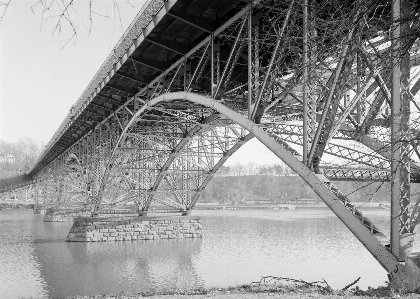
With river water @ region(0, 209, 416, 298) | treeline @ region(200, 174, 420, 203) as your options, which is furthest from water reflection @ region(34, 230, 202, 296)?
treeline @ region(200, 174, 420, 203)

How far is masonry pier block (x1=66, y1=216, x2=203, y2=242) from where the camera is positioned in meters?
26.0

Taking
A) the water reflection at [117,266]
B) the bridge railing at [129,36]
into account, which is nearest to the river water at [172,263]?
the water reflection at [117,266]

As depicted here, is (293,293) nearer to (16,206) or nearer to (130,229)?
(130,229)

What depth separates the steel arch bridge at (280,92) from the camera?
6746 millimetres

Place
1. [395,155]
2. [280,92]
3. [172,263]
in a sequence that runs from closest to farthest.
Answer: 1. [395,155]
2. [280,92]
3. [172,263]

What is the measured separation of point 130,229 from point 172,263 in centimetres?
710

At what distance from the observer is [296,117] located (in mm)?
16516

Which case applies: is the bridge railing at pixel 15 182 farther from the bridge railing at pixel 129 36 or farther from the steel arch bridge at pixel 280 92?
the bridge railing at pixel 129 36

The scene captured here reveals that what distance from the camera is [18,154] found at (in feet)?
362

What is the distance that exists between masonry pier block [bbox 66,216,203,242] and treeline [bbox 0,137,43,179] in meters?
75.1

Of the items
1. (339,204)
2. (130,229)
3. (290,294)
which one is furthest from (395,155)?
(130,229)

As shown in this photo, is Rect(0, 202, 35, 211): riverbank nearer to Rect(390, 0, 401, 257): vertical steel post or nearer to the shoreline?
the shoreline

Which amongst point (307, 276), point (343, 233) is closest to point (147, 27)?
point (307, 276)

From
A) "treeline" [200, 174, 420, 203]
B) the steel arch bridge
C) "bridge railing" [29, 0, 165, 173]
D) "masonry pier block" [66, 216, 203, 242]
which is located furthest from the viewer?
"treeline" [200, 174, 420, 203]
